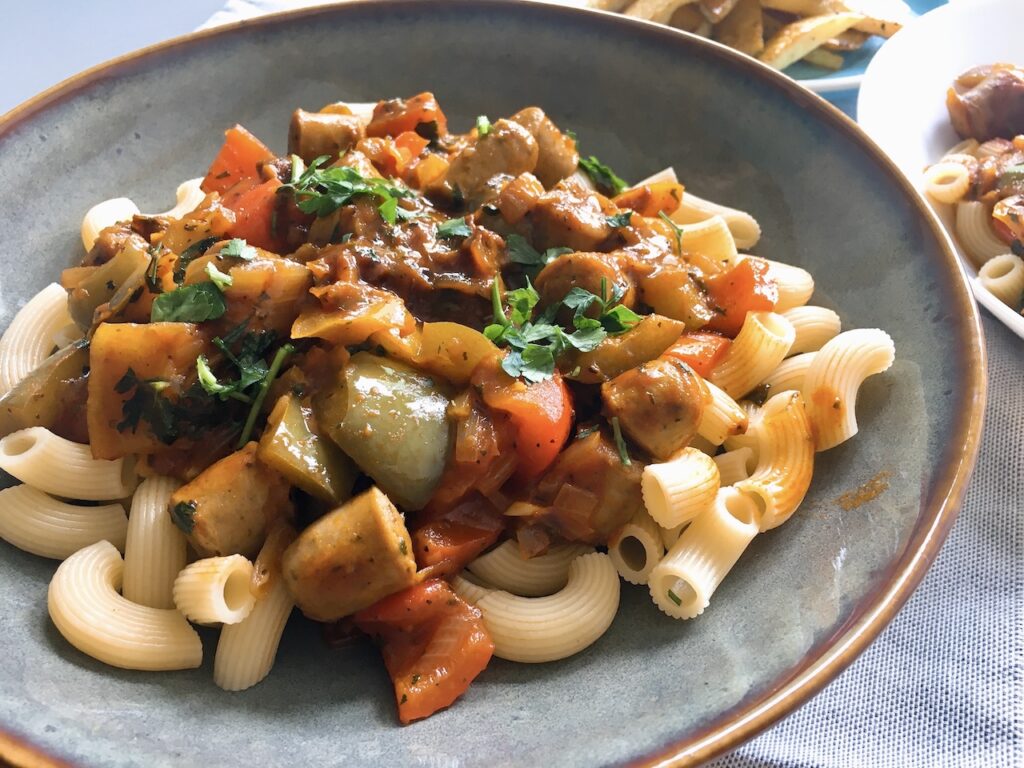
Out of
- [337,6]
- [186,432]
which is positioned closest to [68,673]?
[186,432]

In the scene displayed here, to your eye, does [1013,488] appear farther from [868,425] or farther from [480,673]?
[480,673]

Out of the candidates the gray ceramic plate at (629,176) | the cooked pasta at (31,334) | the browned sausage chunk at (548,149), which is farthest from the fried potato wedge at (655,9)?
the cooked pasta at (31,334)

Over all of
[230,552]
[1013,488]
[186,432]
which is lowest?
[1013,488]

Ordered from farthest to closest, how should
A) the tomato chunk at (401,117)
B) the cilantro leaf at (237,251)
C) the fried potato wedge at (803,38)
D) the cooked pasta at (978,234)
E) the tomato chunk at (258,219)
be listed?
1. the fried potato wedge at (803,38)
2. the cooked pasta at (978,234)
3. the tomato chunk at (401,117)
4. the tomato chunk at (258,219)
5. the cilantro leaf at (237,251)

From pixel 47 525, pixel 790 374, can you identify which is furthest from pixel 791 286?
pixel 47 525

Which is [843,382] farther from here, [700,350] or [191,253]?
[191,253]

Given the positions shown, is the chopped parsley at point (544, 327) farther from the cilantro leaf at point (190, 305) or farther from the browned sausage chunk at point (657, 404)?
the cilantro leaf at point (190, 305)

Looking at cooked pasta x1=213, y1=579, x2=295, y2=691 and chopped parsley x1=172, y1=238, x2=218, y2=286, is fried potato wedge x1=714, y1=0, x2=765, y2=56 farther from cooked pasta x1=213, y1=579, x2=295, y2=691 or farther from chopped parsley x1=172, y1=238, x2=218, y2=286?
cooked pasta x1=213, y1=579, x2=295, y2=691
